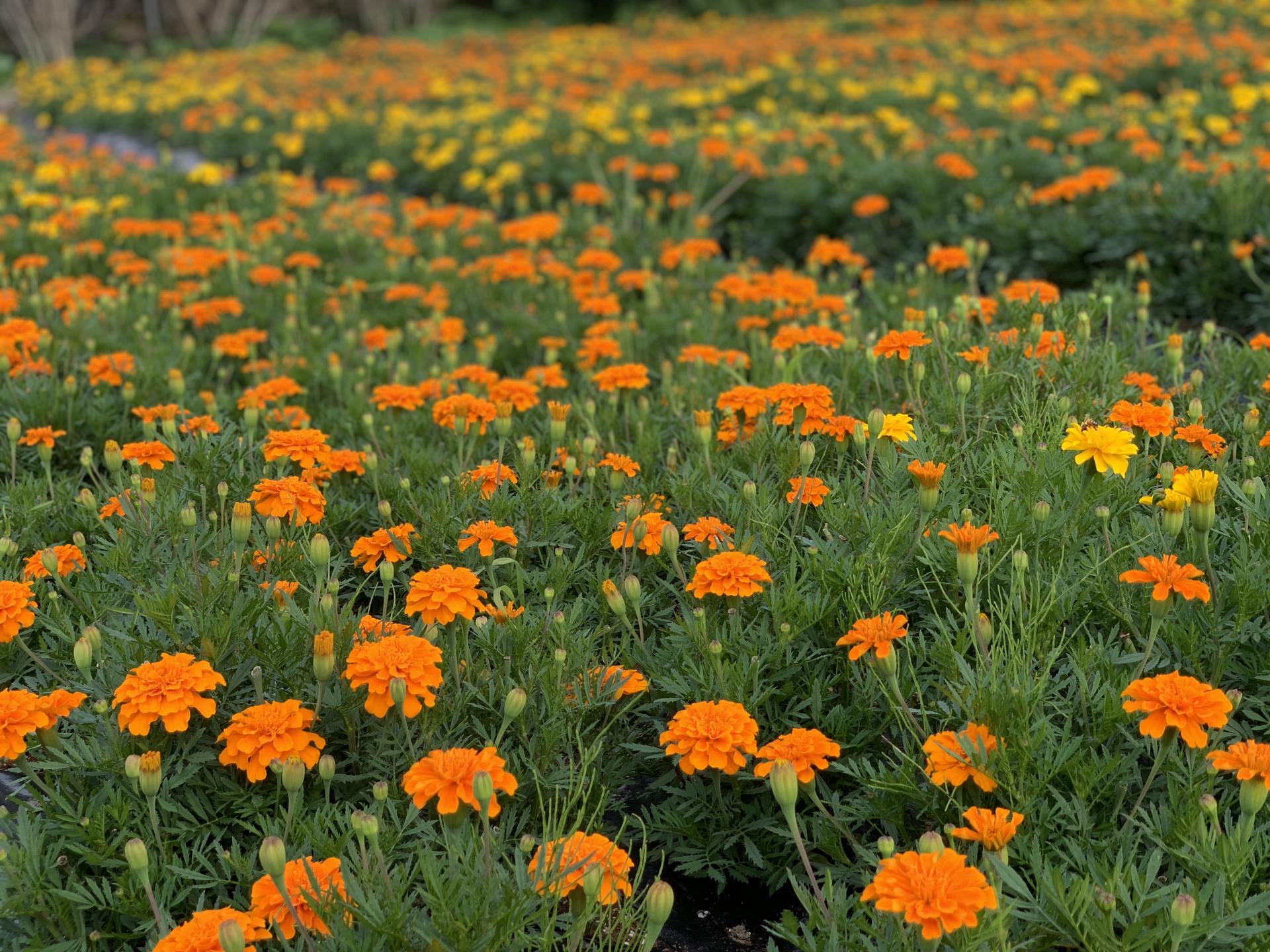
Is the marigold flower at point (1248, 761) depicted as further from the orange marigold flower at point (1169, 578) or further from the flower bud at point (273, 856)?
the flower bud at point (273, 856)

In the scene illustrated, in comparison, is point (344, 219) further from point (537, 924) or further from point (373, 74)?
point (373, 74)

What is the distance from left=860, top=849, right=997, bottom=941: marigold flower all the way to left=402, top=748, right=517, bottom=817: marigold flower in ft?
1.77

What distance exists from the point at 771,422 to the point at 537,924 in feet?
4.40

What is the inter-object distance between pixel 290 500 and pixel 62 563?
49 cm

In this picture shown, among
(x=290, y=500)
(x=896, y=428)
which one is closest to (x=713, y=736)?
(x=896, y=428)

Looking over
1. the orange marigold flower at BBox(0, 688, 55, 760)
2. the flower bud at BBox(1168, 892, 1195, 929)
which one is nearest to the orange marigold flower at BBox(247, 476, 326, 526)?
the orange marigold flower at BBox(0, 688, 55, 760)

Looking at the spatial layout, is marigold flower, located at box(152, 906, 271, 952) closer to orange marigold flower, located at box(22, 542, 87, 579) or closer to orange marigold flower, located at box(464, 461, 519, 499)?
orange marigold flower, located at box(22, 542, 87, 579)

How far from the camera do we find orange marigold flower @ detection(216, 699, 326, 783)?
1726 mm

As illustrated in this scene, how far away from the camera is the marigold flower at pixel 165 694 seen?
67.4 inches

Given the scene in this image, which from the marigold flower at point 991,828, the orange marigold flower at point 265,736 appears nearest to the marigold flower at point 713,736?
the marigold flower at point 991,828

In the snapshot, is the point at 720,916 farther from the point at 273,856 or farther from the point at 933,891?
the point at 273,856

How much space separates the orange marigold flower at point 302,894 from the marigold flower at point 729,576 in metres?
0.75

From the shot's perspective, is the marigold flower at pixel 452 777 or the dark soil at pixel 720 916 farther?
the dark soil at pixel 720 916

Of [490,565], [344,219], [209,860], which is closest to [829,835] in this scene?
[490,565]
